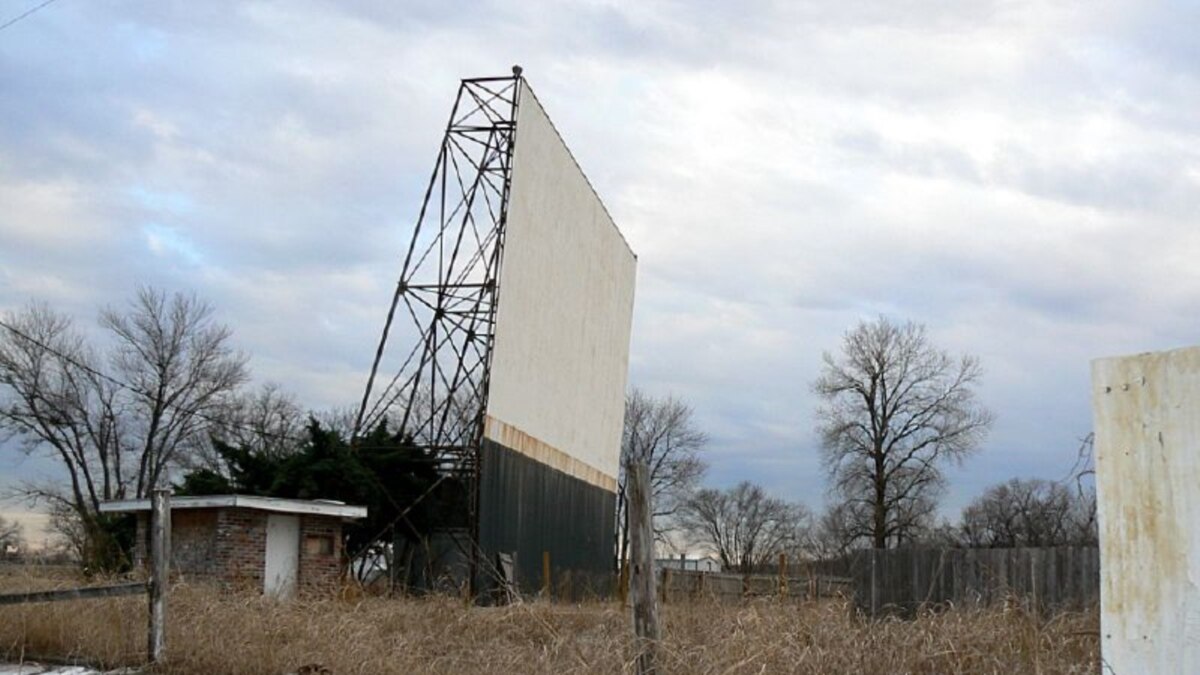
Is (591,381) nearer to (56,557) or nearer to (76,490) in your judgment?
(56,557)

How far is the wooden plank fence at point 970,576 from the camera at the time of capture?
15.0 metres

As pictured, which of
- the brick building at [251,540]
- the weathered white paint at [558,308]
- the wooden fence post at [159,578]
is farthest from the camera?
the weathered white paint at [558,308]

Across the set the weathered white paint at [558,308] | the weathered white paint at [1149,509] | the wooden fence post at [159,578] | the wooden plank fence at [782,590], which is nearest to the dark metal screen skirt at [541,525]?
the weathered white paint at [558,308]

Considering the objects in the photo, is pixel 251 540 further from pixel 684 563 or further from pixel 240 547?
pixel 684 563

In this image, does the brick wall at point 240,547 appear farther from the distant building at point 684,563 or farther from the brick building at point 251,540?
the distant building at point 684,563

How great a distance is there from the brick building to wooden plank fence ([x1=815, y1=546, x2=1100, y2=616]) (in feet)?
34.8

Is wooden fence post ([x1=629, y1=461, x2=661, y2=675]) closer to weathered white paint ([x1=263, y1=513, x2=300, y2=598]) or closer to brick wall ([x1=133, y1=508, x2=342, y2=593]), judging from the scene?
brick wall ([x1=133, y1=508, x2=342, y2=593])

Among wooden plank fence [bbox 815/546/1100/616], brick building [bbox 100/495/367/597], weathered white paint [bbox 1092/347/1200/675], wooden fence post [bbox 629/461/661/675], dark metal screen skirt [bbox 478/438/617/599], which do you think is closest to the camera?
weathered white paint [bbox 1092/347/1200/675]

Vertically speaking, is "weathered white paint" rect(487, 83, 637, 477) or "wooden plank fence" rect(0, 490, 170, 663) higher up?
"weathered white paint" rect(487, 83, 637, 477)

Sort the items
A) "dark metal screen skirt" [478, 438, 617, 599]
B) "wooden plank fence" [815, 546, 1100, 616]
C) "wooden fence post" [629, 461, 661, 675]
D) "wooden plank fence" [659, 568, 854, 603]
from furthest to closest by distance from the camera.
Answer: "dark metal screen skirt" [478, 438, 617, 599] < "wooden plank fence" [815, 546, 1100, 616] < "wooden plank fence" [659, 568, 854, 603] < "wooden fence post" [629, 461, 661, 675]

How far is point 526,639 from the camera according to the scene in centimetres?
1555

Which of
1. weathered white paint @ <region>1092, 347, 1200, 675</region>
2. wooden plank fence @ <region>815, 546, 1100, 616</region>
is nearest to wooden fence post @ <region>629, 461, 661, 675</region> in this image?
weathered white paint @ <region>1092, 347, 1200, 675</region>

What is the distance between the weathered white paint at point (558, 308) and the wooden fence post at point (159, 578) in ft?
44.4

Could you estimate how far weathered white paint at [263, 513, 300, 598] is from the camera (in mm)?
23172
